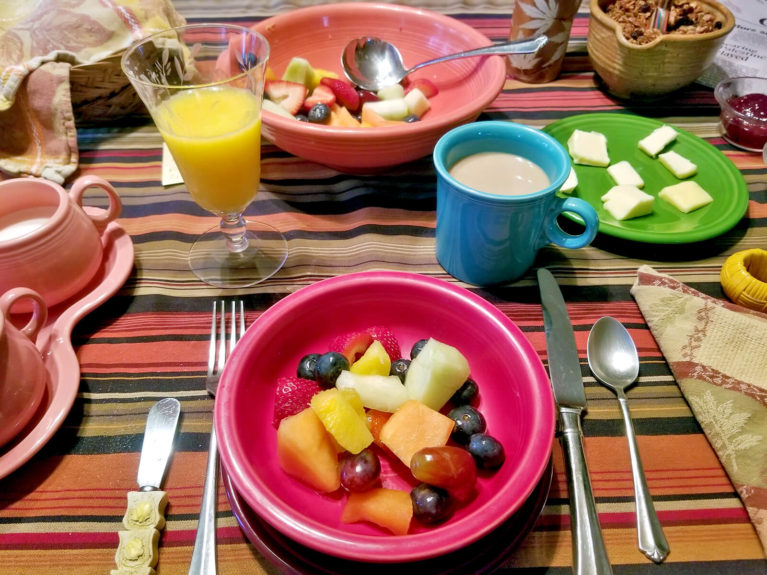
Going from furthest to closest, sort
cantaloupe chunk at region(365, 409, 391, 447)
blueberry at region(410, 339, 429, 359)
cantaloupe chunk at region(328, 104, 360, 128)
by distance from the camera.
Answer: cantaloupe chunk at region(328, 104, 360, 128) < blueberry at region(410, 339, 429, 359) < cantaloupe chunk at region(365, 409, 391, 447)

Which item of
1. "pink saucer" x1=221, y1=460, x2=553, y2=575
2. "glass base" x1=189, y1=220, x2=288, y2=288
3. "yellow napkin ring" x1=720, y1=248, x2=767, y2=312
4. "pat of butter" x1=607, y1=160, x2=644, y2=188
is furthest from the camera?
"pat of butter" x1=607, y1=160, x2=644, y2=188

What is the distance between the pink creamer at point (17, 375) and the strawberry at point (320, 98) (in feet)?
2.59

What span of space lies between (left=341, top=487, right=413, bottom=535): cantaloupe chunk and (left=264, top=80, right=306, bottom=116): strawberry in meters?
0.99

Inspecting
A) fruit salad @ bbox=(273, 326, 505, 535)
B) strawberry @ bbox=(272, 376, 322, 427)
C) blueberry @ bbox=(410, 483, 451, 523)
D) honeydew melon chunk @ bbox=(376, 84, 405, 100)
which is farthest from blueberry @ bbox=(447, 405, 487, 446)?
honeydew melon chunk @ bbox=(376, 84, 405, 100)

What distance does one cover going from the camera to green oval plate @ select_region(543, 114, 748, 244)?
1.08 metres

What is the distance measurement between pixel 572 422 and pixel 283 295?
58 centimetres

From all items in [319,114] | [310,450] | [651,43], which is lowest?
[310,450]

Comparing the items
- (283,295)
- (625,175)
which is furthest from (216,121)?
(625,175)

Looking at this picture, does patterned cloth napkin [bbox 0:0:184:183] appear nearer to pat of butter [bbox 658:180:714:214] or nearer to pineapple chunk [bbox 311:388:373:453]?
pineapple chunk [bbox 311:388:373:453]

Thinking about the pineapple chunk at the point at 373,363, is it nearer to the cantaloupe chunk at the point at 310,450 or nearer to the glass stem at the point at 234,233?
the cantaloupe chunk at the point at 310,450

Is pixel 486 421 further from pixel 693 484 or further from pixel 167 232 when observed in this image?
pixel 167 232

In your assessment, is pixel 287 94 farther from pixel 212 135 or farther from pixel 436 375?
pixel 436 375

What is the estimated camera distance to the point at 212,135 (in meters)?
0.95

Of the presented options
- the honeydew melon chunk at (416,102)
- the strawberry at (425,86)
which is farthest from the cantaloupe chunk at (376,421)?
the strawberry at (425,86)
